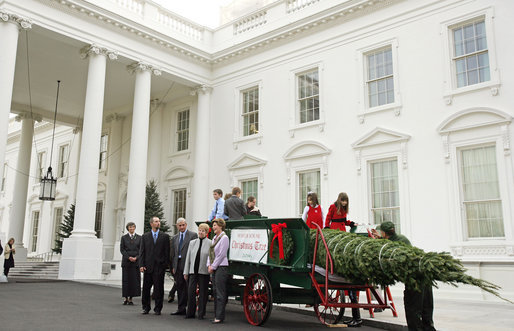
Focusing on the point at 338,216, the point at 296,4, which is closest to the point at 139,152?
the point at 296,4

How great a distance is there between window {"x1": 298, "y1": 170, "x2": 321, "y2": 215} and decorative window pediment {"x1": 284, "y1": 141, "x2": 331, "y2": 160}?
2.23 ft

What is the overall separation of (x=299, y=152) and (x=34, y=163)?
22619mm

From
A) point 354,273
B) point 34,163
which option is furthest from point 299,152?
point 34,163

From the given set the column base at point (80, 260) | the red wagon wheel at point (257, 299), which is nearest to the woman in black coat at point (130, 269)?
the red wagon wheel at point (257, 299)

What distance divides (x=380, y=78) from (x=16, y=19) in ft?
40.3

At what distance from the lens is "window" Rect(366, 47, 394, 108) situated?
15617 mm

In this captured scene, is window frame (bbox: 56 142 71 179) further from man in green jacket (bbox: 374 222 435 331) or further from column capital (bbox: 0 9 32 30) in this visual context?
man in green jacket (bbox: 374 222 435 331)

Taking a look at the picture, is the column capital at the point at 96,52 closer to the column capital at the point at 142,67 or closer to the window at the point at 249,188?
the column capital at the point at 142,67

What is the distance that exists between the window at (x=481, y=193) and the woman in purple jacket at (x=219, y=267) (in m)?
8.41

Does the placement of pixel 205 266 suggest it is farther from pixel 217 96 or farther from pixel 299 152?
pixel 217 96

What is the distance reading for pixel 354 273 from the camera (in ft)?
20.5

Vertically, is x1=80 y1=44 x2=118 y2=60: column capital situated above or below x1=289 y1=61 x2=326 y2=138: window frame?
above

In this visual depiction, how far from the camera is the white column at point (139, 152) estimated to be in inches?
707

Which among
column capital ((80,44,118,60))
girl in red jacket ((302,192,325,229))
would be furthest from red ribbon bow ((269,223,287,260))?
column capital ((80,44,118,60))
